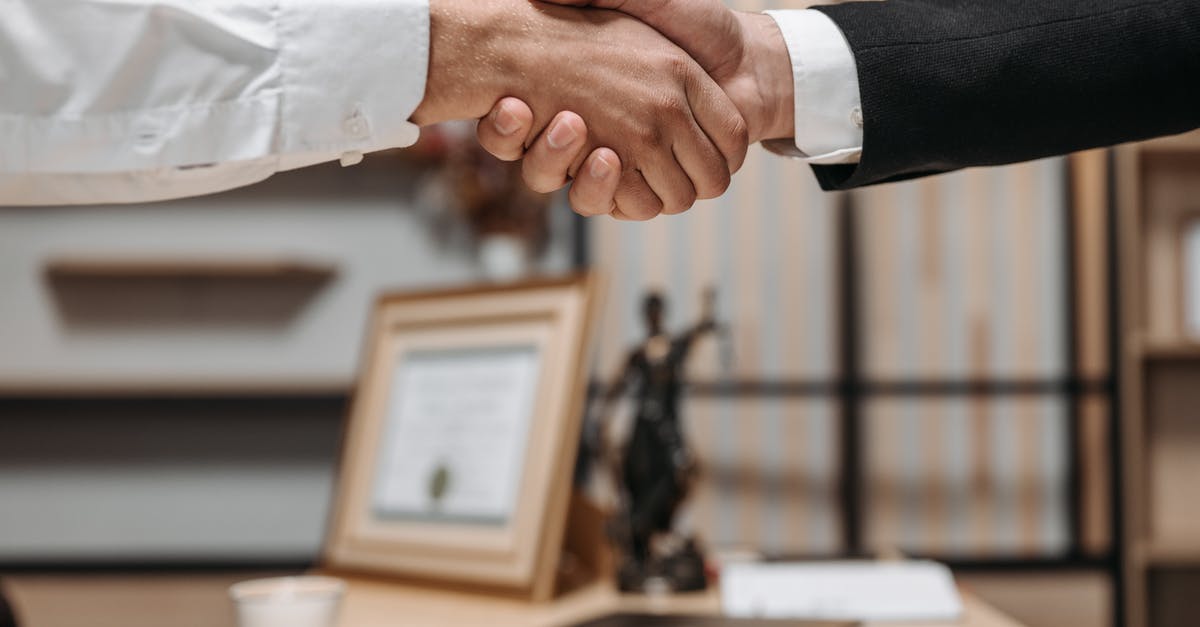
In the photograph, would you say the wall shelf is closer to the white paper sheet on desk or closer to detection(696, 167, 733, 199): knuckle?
the white paper sheet on desk

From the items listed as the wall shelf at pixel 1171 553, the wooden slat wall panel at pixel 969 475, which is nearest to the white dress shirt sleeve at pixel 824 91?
the wooden slat wall panel at pixel 969 475

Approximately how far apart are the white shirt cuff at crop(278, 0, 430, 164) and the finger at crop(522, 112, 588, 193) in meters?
0.19

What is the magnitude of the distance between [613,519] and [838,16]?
31.1 inches

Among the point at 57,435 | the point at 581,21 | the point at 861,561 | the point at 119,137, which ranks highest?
the point at 581,21

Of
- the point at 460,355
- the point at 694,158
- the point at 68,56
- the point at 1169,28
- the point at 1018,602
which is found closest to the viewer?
the point at 68,56

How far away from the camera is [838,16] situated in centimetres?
127

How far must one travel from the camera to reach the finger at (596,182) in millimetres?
1302

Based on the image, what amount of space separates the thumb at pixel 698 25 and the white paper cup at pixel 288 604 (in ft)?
2.33

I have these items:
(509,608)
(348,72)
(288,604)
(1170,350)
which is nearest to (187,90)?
(348,72)

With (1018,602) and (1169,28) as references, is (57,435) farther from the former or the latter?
(1169,28)

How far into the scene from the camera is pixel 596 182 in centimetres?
131

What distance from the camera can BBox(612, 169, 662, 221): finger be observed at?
1342 millimetres

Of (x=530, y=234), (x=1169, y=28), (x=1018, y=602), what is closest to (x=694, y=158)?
(x=1169, y=28)

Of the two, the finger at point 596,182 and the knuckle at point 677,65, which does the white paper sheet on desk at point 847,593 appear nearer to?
the finger at point 596,182
